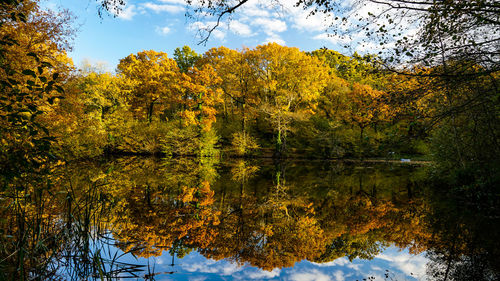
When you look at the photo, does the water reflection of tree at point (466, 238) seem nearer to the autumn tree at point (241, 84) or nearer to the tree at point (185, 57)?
the autumn tree at point (241, 84)

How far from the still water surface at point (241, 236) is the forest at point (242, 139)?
65 mm

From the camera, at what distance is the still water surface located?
12.0 feet

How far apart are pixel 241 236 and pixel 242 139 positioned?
19304mm

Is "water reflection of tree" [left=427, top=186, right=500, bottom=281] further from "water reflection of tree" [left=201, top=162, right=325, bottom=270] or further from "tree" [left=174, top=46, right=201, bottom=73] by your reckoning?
"tree" [left=174, top=46, right=201, bottom=73]

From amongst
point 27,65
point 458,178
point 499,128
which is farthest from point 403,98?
point 27,65

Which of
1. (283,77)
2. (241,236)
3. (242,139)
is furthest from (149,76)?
(241,236)

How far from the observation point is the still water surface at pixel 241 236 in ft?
12.0

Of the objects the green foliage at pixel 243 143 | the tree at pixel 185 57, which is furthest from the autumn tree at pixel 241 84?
the tree at pixel 185 57

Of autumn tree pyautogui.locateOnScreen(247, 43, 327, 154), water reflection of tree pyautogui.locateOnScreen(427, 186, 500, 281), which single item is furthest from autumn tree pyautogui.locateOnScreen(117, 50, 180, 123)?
water reflection of tree pyautogui.locateOnScreen(427, 186, 500, 281)

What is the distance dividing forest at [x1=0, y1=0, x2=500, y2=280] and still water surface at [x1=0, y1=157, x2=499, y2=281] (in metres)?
0.06

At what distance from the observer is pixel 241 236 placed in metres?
5.46

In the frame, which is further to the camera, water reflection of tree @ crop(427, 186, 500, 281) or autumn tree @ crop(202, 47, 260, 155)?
autumn tree @ crop(202, 47, 260, 155)

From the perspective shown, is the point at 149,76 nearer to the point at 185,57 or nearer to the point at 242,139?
the point at 242,139

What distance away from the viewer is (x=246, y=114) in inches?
977
